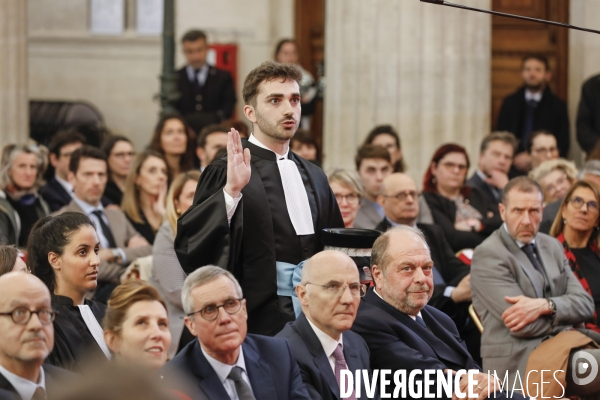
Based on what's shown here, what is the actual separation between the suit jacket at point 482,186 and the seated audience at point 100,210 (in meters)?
2.81

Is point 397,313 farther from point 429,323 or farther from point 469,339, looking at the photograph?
point 469,339

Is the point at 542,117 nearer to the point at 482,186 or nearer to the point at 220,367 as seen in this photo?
the point at 482,186

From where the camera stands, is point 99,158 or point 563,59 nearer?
point 99,158

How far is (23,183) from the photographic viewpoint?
29.0 ft

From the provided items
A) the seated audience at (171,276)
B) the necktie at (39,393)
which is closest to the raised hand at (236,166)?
the necktie at (39,393)

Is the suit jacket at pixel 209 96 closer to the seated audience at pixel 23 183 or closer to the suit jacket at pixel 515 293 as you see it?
the seated audience at pixel 23 183

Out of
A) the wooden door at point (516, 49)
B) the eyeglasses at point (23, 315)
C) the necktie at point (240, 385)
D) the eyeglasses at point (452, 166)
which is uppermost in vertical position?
the wooden door at point (516, 49)

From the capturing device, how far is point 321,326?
530 centimetres

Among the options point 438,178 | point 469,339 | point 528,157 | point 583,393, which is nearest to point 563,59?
point 528,157

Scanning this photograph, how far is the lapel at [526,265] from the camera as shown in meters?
6.98

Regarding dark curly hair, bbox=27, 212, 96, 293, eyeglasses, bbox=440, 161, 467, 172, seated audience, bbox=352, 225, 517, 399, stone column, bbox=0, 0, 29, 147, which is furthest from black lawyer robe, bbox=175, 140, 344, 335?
stone column, bbox=0, 0, 29, 147

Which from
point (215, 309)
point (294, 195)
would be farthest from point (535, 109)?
point (215, 309)

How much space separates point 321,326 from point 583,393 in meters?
1.99

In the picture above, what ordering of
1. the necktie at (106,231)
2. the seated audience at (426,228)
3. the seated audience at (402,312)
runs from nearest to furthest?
1. the seated audience at (402,312)
2. the seated audience at (426,228)
3. the necktie at (106,231)
